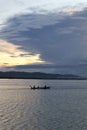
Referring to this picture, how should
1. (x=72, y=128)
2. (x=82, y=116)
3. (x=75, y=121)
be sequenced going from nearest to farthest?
(x=72, y=128) < (x=75, y=121) < (x=82, y=116)

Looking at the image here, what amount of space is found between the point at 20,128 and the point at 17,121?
18.5ft

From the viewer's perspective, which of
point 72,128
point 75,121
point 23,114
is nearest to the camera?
point 72,128

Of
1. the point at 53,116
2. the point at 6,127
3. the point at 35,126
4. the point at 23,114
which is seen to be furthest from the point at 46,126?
the point at 23,114

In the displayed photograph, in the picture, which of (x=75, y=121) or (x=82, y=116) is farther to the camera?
(x=82, y=116)

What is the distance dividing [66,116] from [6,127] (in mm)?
12364

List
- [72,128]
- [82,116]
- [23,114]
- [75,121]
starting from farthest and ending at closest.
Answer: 1. [23,114]
2. [82,116]
3. [75,121]
4. [72,128]

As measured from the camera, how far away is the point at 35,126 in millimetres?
44656

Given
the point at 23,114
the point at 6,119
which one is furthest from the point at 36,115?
the point at 6,119

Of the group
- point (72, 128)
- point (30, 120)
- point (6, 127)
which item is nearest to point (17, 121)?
point (30, 120)

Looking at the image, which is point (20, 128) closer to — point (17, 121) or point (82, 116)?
point (17, 121)

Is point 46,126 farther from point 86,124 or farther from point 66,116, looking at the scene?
point 66,116

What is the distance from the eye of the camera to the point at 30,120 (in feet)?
162

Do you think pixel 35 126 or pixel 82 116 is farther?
pixel 82 116

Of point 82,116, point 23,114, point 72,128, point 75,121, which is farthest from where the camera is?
point 23,114
